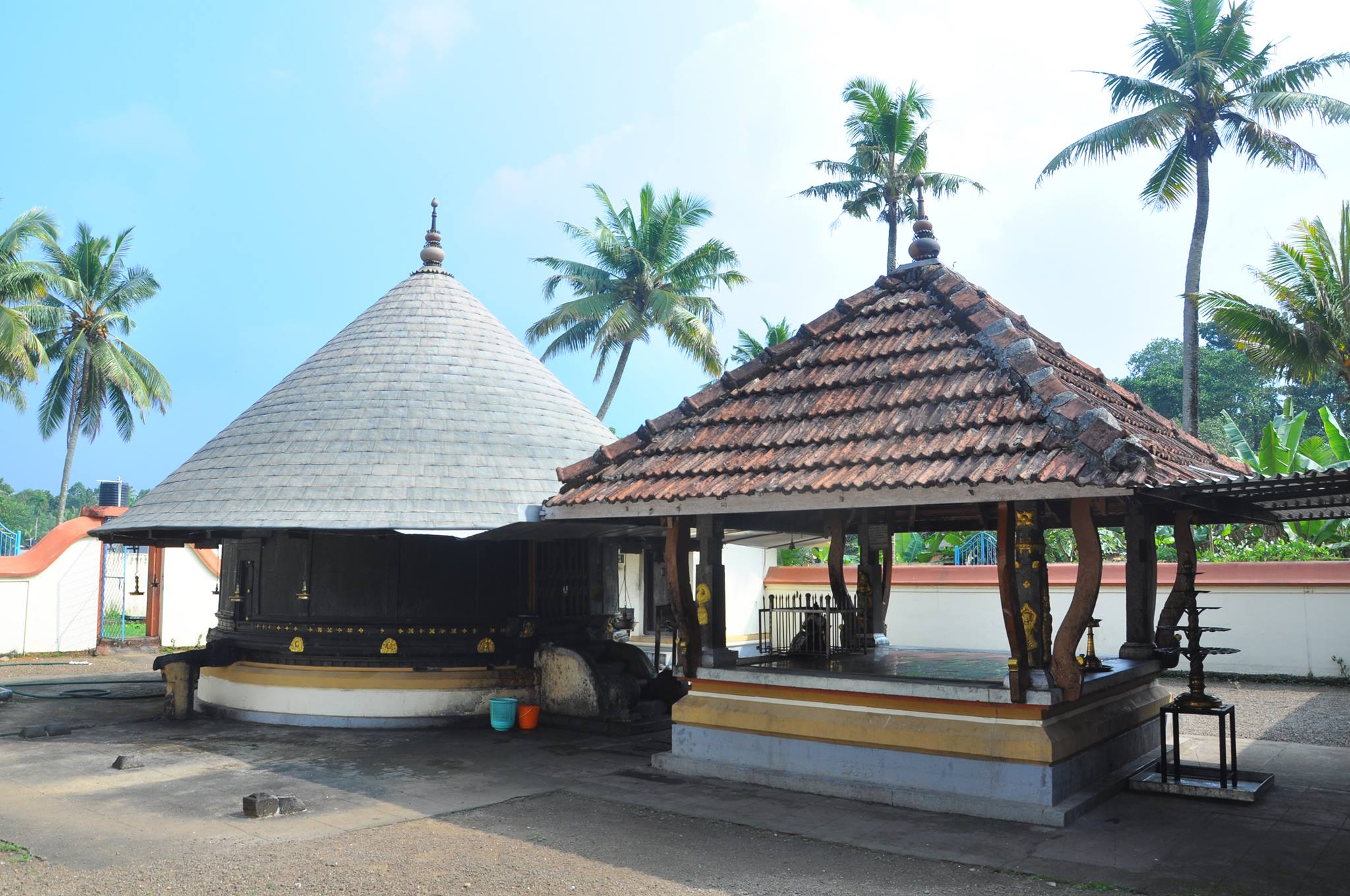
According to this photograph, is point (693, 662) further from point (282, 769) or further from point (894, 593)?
point (894, 593)

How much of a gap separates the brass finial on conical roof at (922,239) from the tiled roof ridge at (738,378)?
208 millimetres

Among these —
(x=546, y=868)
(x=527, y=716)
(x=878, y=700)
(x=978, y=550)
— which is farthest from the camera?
(x=978, y=550)

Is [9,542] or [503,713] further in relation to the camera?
[9,542]

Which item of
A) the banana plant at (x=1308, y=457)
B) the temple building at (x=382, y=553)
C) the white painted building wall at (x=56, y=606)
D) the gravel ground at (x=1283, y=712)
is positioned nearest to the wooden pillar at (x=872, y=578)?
the temple building at (x=382, y=553)

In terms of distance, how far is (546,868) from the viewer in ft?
19.1

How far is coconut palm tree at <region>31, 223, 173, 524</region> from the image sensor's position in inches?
1206

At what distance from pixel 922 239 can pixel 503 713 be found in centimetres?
665

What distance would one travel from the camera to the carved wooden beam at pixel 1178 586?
873 centimetres

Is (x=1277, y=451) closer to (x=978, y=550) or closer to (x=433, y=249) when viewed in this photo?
(x=978, y=550)

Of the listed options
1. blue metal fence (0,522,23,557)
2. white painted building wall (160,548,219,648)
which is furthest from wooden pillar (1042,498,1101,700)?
blue metal fence (0,522,23,557)

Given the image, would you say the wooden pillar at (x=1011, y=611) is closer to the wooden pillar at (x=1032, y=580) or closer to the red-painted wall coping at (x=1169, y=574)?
the wooden pillar at (x=1032, y=580)

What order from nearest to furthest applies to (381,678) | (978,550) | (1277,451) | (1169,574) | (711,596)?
(711,596) < (381,678) < (1277,451) < (1169,574) < (978,550)

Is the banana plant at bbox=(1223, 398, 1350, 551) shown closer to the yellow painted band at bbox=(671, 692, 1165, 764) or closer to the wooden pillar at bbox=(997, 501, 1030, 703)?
the yellow painted band at bbox=(671, 692, 1165, 764)

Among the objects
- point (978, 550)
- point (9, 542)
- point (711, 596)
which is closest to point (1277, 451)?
point (978, 550)
